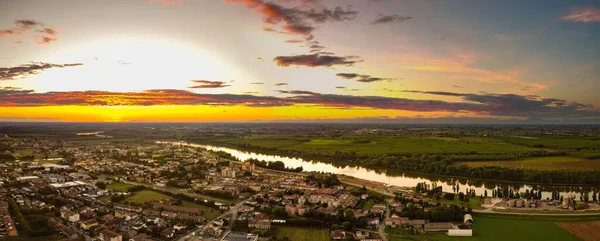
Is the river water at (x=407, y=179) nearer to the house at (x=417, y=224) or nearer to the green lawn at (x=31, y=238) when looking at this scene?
the house at (x=417, y=224)

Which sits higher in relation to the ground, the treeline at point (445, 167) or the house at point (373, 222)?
the treeline at point (445, 167)

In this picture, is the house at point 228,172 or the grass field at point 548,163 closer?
the house at point 228,172

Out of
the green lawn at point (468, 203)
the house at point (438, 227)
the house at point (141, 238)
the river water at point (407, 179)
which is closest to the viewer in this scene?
the house at point (141, 238)

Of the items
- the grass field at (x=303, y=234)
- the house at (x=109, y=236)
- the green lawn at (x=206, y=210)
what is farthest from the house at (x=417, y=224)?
the house at (x=109, y=236)

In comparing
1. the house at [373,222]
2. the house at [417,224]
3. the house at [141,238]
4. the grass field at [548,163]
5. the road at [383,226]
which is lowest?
the house at [141,238]

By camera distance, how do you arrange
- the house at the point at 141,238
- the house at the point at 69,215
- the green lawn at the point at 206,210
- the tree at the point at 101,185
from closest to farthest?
the house at the point at 141,238, the house at the point at 69,215, the green lawn at the point at 206,210, the tree at the point at 101,185

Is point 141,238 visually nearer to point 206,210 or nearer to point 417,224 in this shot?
point 206,210

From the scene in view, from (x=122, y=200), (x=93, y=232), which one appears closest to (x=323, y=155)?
(x=122, y=200)
